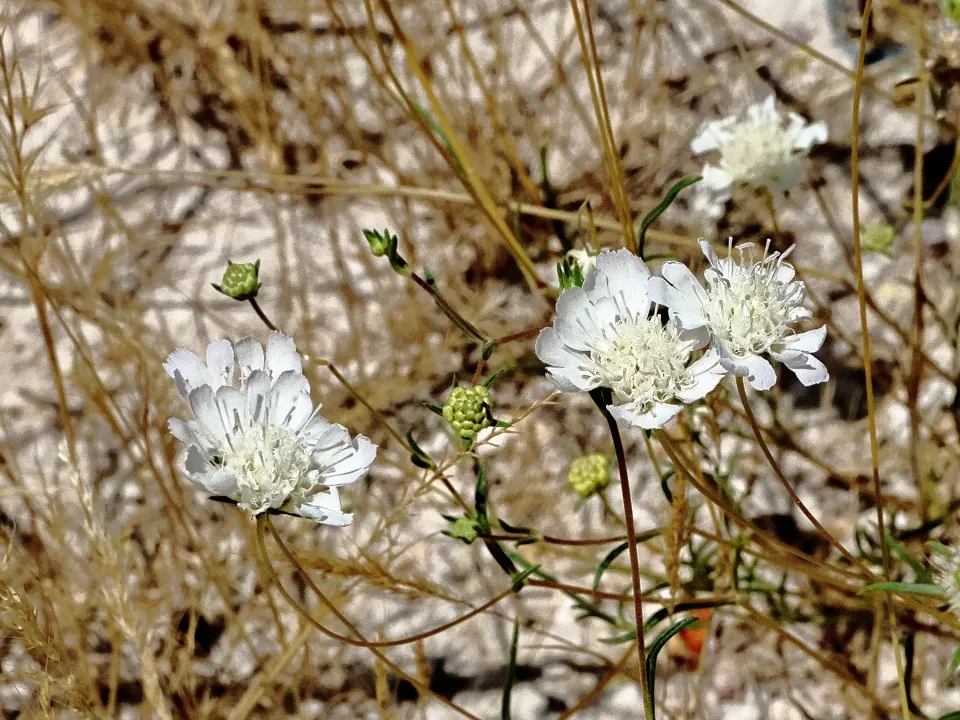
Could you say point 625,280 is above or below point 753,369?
above

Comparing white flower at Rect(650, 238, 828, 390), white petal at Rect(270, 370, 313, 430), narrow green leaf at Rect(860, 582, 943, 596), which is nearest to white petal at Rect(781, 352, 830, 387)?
white flower at Rect(650, 238, 828, 390)

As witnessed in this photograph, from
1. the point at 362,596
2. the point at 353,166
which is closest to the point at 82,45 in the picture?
the point at 353,166

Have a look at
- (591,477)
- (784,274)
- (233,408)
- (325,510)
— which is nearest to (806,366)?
(784,274)

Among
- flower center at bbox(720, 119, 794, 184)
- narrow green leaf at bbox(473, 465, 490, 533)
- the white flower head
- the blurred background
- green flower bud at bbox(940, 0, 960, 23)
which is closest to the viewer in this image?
narrow green leaf at bbox(473, 465, 490, 533)

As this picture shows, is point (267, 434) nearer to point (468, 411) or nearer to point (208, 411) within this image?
point (208, 411)

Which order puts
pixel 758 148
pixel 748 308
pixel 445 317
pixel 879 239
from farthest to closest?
1. pixel 445 317
2. pixel 879 239
3. pixel 758 148
4. pixel 748 308

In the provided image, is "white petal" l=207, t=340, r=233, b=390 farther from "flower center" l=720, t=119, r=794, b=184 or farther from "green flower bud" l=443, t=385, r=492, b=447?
"flower center" l=720, t=119, r=794, b=184
